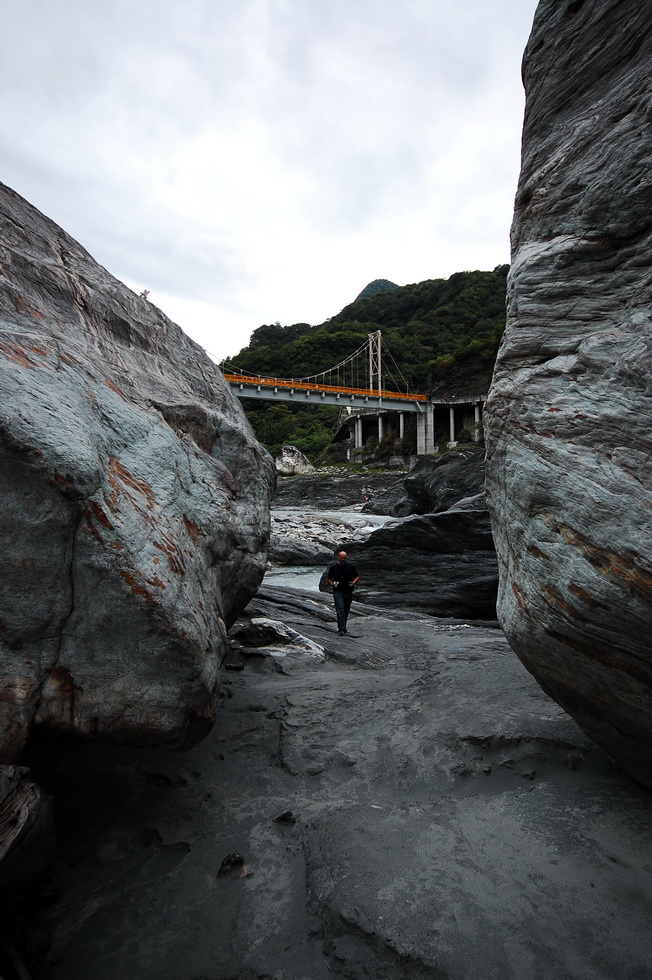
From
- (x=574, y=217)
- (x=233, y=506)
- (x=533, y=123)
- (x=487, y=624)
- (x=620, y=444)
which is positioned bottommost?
(x=487, y=624)

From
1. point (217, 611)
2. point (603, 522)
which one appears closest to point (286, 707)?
point (217, 611)

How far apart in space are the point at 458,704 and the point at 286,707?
149 cm

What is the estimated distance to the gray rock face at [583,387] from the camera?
8.04 feet

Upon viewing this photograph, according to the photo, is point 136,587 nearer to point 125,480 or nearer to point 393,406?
point 125,480

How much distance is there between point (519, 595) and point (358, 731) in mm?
2043

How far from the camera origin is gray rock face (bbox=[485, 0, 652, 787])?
2.45 m

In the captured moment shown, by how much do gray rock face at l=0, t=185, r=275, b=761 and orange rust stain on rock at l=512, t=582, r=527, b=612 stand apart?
72.0 inches

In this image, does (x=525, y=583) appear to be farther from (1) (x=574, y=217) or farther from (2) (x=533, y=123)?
(2) (x=533, y=123)

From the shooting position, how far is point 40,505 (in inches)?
103

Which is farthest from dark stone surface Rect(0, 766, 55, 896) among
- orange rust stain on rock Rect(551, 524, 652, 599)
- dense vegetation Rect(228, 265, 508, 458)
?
dense vegetation Rect(228, 265, 508, 458)

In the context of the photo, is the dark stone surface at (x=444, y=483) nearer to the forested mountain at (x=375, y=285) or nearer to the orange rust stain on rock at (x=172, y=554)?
the orange rust stain on rock at (x=172, y=554)

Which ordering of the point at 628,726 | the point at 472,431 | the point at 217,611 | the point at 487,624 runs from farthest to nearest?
the point at 472,431 → the point at 487,624 → the point at 217,611 → the point at 628,726

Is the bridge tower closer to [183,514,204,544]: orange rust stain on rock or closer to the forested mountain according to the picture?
[183,514,204,544]: orange rust stain on rock

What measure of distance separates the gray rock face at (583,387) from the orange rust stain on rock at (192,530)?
6.57 feet
